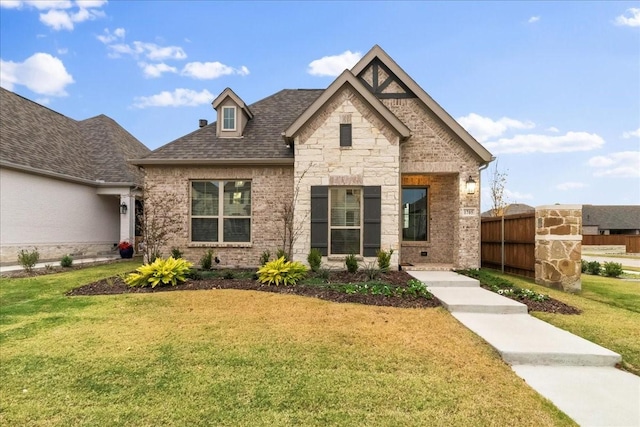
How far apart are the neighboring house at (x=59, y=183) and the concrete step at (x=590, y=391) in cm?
1656

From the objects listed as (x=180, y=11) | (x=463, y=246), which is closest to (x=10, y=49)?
(x=180, y=11)

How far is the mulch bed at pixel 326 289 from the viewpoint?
6.74 m

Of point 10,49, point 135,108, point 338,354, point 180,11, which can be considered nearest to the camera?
point 338,354

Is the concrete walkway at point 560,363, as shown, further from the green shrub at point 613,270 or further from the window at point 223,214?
the green shrub at point 613,270

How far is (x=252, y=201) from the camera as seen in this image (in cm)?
1111

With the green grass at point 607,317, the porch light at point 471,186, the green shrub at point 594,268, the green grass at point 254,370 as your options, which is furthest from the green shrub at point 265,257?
the green shrub at point 594,268

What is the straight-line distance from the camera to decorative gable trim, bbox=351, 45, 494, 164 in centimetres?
1045

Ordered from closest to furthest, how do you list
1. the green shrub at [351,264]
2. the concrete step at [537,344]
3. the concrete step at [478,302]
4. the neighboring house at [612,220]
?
the concrete step at [537,344]
the concrete step at [478,302]
the green shrub at [351,264]
the neighboring house at [612,220]

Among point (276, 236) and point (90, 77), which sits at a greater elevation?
point (90, 77)

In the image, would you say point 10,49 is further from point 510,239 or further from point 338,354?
point 510,239

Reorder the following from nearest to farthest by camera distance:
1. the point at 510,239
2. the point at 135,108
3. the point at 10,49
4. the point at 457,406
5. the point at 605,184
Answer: the point at 457,406 < the point at 510,239 < the point at 10,49 < the point at 605,184 < the point at 135,108

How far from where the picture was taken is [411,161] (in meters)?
10.8

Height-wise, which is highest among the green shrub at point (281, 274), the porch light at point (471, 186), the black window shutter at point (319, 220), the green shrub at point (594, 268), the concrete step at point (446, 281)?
the porch light at point (471, 186)

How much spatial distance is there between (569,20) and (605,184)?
36.7 ft
